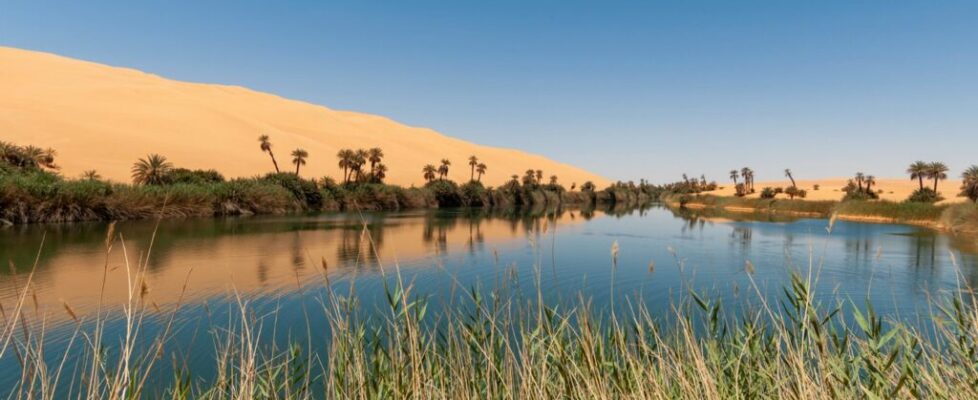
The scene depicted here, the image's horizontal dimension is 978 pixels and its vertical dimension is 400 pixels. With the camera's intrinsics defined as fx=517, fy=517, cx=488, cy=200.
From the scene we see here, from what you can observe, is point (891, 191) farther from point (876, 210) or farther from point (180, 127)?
point (180, 127)

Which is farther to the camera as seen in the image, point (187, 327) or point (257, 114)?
point (257, 114)

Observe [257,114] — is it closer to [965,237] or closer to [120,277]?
[120,277]

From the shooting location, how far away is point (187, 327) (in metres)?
12.1

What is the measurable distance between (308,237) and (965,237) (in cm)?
3991

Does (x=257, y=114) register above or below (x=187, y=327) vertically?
above

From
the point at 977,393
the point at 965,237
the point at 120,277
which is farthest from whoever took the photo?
the point at 965,237

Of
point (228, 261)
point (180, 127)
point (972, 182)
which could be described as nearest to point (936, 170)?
point (972, 182)

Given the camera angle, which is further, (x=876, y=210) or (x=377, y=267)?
(x=876, y=210)

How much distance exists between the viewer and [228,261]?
69.1 ft

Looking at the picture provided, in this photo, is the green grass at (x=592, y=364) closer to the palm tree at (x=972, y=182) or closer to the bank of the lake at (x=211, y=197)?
the bank of the lake at (x=211, y=197)

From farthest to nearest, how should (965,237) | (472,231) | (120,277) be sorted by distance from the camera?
1. (472,231)
2. (965,237)
3. (120,277)

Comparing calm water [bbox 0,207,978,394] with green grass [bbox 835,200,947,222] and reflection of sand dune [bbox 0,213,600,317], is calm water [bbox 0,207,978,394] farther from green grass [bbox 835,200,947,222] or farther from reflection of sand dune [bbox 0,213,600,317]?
green grass [bbox 835,200,947,222]

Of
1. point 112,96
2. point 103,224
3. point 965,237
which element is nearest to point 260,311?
point 103,224

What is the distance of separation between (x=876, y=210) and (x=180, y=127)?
103 metres
